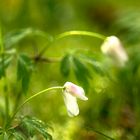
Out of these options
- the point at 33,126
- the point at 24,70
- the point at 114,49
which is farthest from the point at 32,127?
the point at 114,49

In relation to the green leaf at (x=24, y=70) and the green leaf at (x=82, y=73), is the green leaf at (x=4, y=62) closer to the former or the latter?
the green leaf at (x=24, y=70)

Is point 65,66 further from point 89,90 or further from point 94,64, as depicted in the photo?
point 89,90

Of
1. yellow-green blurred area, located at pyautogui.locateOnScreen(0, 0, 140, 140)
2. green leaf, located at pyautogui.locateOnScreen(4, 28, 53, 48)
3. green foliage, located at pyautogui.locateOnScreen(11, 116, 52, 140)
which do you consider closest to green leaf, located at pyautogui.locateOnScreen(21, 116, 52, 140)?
green foliage, located at pyautogui.locateOnScreen(11, 116, 52, 140)

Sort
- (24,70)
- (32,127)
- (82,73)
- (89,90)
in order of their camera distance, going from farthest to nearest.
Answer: (89,90)
(82,73)
(24,70)
(32,127)

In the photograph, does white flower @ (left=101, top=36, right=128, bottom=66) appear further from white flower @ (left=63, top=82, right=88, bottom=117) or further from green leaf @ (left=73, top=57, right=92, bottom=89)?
white flower @ (left=63, top=82, right=88, bottom=117)

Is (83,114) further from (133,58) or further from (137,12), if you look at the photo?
(137,12)

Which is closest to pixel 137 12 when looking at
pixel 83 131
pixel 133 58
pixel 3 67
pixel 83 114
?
pixel 133 58
